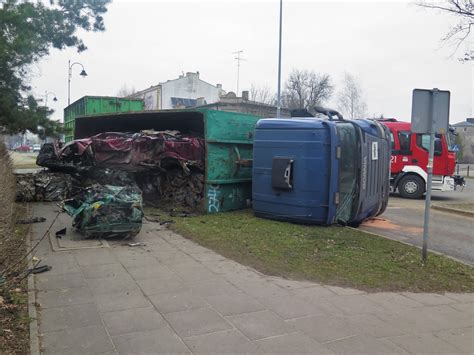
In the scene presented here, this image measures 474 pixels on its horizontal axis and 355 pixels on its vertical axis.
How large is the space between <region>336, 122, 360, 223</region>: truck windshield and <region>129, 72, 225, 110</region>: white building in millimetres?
48853

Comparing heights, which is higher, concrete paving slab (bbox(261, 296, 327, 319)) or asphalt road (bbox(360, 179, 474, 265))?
concrete paving slab (bbox(261, 296, 327, 319))

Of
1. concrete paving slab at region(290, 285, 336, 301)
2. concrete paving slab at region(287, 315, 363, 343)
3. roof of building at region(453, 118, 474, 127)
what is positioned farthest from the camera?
roof of building at region(453, 118, 474, 127)

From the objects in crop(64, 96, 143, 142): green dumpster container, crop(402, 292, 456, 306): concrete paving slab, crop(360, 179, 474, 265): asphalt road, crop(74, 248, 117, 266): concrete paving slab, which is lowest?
crop(360, 179, 474, 265): asphalt road

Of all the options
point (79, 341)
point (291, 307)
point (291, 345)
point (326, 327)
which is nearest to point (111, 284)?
point (79, 341)

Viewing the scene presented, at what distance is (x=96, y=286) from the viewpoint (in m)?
5.00

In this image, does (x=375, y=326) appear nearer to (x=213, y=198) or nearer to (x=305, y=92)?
(x=213, y=198)

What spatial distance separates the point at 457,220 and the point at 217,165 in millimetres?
6945

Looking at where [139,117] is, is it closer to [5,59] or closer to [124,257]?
[5,59]

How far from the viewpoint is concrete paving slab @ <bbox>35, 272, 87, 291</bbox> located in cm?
497

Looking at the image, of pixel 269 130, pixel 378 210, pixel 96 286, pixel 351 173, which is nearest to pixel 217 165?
pixel 269 130

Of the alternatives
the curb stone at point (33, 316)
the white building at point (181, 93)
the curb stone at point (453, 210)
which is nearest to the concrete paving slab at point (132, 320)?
the curb stone at point (33, 316)

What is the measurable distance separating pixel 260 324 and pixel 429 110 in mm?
4208

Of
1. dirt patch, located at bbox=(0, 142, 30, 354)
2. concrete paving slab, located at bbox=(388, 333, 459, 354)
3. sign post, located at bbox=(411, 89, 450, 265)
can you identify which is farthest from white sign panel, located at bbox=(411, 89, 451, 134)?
dirt patch, located at bbox=(0, 142, 30, 354)

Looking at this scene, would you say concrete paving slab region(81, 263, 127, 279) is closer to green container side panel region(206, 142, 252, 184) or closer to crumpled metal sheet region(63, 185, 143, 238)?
crumpled metal sheet region(63, 185, 143, 238)
